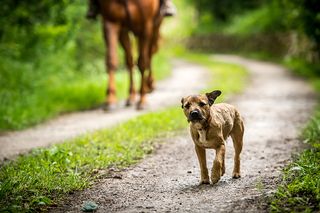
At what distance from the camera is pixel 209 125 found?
245 inches

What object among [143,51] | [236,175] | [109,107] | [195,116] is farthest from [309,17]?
[195,116]

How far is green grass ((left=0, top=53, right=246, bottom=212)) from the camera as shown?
20.0 ft

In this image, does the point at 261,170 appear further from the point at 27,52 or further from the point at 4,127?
the point at 27,52

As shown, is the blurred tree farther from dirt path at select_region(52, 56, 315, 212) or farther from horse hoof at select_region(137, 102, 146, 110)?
dirt path at select_region(52, 56, 315, 212)

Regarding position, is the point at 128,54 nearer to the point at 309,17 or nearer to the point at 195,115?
the point at 309,17

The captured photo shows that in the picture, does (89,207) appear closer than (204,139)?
Yes

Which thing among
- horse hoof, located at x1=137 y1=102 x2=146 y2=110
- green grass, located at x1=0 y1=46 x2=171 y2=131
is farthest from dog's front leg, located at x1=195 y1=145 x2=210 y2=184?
horse hoof, located at x1=137 y1=102 x2=146 y2=110

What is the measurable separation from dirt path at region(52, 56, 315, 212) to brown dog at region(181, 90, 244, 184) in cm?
22

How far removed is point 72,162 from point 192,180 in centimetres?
176

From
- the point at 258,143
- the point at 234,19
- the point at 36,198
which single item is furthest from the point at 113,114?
the point at 234,19

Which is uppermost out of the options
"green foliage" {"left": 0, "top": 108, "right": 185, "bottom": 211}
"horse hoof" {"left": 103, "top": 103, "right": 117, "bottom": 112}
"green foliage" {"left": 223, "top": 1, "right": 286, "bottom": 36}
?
"green foliage" {"left": 0, "top": 108, "right": 185, "bottom": 211}

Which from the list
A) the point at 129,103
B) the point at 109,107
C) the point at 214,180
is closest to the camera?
the point at 214,180

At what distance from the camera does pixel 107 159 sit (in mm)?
7797

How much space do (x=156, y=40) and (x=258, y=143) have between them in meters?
7.26
